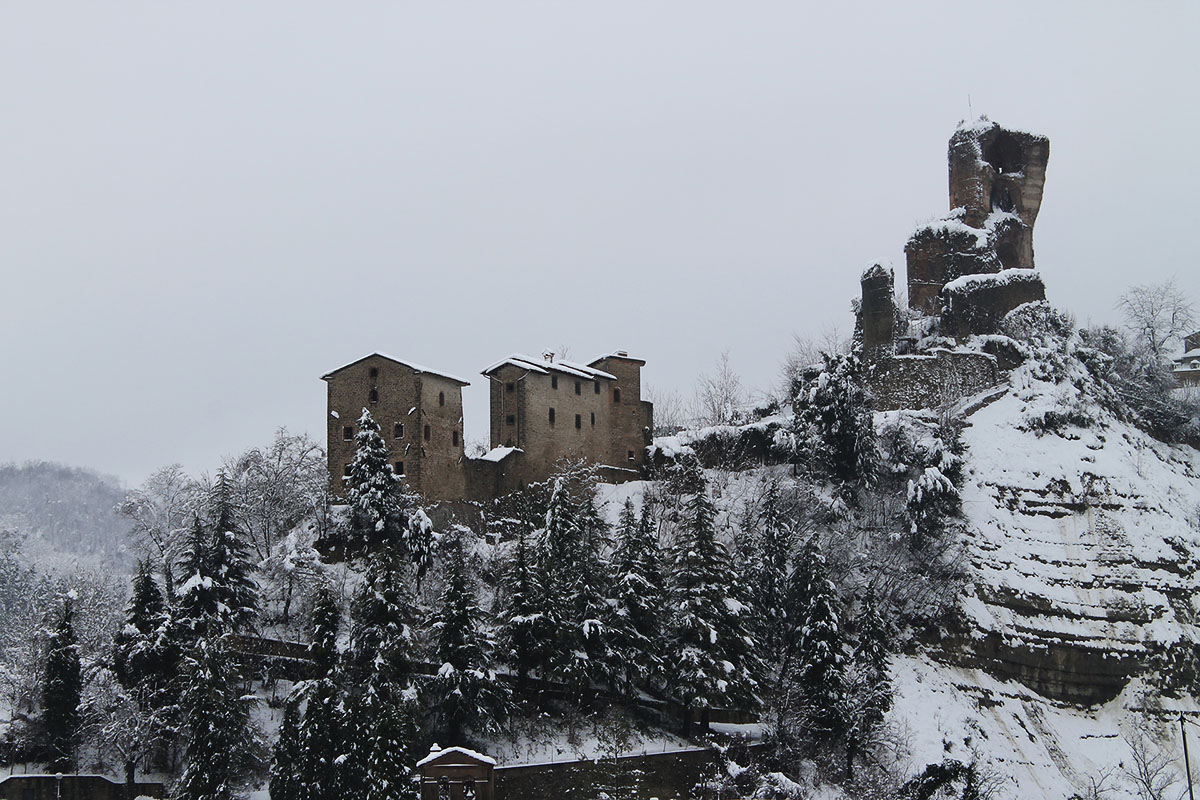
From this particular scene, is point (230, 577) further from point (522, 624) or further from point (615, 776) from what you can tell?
point (615, 776)

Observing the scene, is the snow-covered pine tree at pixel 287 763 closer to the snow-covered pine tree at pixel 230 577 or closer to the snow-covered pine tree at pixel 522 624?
the snow-covered pine tree at pixel 230 577

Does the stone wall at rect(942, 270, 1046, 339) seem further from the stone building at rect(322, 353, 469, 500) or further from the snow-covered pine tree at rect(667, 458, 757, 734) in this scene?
the stone building at rect(322, 353, 469, 500)

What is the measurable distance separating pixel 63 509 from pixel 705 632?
426 feet

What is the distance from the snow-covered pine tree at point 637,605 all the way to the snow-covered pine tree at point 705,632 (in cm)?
48

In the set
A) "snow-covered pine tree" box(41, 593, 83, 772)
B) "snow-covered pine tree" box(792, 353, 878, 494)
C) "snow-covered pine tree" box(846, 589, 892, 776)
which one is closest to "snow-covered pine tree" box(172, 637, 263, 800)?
"snow-covered pine tree" box(41, 593, 83, 772)

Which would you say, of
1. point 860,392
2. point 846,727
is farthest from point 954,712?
point 860,392

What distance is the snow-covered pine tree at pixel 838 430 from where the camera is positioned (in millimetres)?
40531

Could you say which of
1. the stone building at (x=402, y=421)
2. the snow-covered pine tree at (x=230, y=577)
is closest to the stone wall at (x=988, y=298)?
the stone building at (x=402, y=421)

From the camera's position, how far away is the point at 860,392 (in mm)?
41375

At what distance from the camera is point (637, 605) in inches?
1320

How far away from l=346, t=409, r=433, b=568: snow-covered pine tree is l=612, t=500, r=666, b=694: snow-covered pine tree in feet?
20.9

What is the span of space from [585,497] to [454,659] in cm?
1274

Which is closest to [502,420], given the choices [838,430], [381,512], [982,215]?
[381,512]

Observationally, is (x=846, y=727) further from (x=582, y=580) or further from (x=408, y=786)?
(x=408, y=786)
